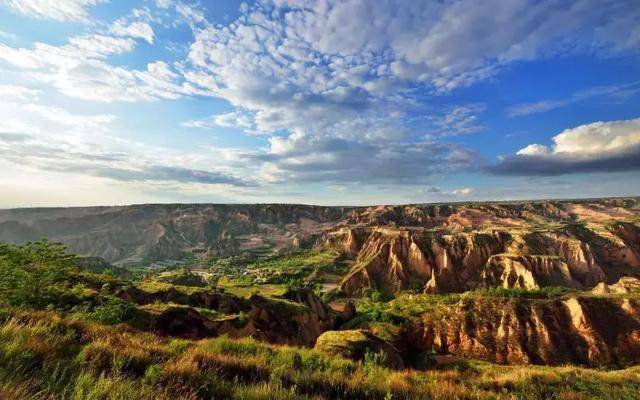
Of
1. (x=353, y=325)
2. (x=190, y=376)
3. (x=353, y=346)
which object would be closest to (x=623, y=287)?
(x=353, y=325)

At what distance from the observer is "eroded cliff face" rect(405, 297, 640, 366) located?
115 ft

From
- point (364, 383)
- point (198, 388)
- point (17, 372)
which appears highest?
point (17, 372)

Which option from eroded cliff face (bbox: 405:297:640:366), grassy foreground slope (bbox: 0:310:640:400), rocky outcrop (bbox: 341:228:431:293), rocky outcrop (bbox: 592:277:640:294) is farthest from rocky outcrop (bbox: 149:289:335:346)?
rocky outcrop (bbox: 592:277:640:294)

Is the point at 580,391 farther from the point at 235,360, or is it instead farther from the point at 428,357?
the point at 428,357

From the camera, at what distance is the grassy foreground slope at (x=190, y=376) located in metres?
4.79

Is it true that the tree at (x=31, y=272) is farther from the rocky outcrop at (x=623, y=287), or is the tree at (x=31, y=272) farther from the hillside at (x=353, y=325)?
the rocky outcrop at (x=623, y=287)

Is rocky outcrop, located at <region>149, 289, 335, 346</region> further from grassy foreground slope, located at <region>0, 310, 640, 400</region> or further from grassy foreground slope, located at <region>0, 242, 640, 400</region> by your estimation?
grassy foreground slope, located at <region>0, 310, 640, 400</region>

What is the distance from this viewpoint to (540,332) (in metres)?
36.4

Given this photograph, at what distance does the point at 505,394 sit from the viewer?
8.46 metres

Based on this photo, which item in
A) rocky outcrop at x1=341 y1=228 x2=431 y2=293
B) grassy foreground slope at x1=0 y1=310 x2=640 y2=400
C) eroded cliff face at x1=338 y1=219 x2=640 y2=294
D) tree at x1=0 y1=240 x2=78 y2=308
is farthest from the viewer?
rocky outcrop at x1=341 y1=228 x2=431 y2=293

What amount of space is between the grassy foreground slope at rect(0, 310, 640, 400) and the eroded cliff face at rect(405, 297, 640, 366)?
1098 inches

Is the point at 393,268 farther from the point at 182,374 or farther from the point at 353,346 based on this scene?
the point at 182,374

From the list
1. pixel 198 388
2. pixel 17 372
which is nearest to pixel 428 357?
pixel 198 388

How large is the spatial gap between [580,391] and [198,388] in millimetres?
10031
